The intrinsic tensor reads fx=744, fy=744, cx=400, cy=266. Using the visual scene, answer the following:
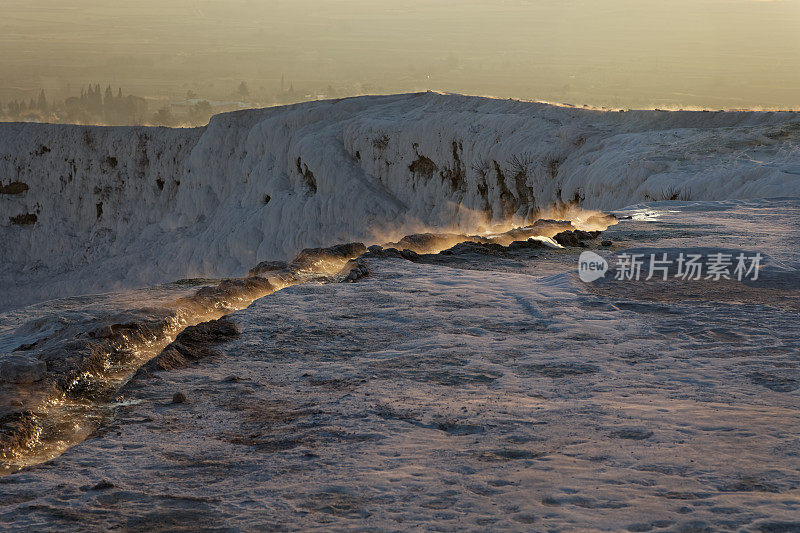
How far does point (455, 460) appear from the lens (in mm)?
3520

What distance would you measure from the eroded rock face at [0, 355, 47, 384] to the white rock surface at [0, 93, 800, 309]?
11441 millimetres

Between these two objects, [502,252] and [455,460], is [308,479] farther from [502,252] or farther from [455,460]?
[502,252]

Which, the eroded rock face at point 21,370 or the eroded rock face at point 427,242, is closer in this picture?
the eroded rock face at point 21,370

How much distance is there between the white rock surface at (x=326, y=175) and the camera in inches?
613

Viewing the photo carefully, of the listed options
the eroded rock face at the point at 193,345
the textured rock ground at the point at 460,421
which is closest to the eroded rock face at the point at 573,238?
the textured rock ground at the point at 460,421

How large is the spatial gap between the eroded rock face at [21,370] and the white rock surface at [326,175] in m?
11.4

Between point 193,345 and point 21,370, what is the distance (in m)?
1.09

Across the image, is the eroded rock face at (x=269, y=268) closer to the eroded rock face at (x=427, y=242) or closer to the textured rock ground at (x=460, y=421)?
the textured rock ground at (x=460, y=421)

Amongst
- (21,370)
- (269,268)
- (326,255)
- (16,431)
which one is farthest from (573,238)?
(16,431)

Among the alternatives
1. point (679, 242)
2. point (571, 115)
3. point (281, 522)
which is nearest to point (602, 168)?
point (571, 115)

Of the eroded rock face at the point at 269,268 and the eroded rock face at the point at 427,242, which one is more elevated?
the eroded rock face at the point at 427,242

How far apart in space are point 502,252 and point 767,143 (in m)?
9.20

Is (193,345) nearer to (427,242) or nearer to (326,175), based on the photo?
(427,242)

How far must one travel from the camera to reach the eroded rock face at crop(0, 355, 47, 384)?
468 centimetres
